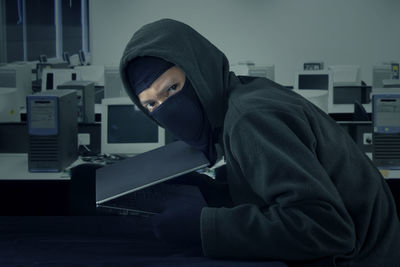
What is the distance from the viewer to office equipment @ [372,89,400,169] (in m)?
3.13

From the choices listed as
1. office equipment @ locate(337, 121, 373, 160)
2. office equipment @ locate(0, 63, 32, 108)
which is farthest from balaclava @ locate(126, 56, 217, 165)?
office equipment @ locate(0, 63, 32, 108)

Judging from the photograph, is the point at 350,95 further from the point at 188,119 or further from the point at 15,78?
the point at 188,119

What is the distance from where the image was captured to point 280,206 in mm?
998

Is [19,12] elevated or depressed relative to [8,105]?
elevated

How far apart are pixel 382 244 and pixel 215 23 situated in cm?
988

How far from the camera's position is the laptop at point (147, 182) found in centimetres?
112

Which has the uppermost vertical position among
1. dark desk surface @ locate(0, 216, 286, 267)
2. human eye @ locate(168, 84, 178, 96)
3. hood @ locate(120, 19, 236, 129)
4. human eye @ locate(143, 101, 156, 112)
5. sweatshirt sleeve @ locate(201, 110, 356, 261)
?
hood @ locate(120, 19, 236, 129)

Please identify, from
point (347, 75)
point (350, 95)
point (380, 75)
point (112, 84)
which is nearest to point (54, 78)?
point (112, 84)

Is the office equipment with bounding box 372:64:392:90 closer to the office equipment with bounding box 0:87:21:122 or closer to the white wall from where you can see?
the white wall

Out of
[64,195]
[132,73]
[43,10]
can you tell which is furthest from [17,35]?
[132,73]

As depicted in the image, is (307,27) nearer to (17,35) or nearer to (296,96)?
(17,35)

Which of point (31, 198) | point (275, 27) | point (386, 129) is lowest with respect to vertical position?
point (31, 198)

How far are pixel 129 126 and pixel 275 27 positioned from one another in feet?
25.4

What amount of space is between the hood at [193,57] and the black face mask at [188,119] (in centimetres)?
5
